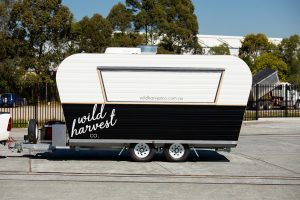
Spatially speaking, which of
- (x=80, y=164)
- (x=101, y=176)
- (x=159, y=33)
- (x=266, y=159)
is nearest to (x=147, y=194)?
(x=101, y=176)

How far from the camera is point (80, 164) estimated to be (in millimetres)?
15211

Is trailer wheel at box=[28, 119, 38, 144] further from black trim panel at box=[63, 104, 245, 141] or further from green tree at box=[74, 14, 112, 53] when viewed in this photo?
green tree at box=[74, 14, 112, 53]

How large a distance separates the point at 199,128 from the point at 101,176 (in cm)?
376

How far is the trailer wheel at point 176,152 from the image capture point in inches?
623

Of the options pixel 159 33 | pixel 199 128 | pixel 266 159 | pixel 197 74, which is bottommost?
pixel 266 159

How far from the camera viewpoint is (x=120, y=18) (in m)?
48.7

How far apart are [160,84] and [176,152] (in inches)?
82.5

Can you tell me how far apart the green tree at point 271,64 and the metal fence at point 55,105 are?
2327 cm

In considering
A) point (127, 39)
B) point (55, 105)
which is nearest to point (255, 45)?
point (127, 39)

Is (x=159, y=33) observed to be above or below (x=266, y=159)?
above

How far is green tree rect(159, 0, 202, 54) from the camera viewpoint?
4925 centimetres

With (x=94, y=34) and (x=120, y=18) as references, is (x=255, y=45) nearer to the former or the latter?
(x=120, y=18)

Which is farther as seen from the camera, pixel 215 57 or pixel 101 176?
Result: pixel 215 57

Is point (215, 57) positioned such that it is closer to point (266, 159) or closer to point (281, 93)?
point (266, 159)
